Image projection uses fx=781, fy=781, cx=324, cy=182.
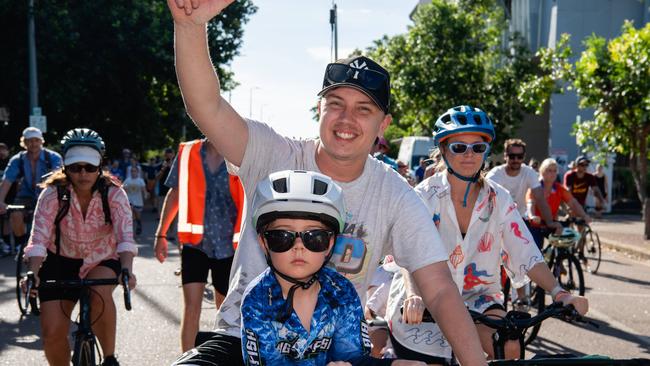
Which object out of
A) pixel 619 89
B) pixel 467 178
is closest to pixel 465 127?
pixel 467 178

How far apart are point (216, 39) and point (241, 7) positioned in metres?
2.33

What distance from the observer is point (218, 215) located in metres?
6.21

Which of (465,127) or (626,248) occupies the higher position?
(465,127)

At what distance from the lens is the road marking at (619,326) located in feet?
26.5

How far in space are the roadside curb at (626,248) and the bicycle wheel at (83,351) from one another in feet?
44.3

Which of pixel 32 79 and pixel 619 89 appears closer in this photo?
pixel 619 89

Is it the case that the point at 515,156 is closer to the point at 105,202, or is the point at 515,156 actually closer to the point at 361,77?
the point at 105,202

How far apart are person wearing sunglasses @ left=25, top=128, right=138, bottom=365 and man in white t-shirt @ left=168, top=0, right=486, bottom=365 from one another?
2374 millimetres

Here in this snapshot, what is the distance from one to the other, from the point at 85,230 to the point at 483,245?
2.71 meters

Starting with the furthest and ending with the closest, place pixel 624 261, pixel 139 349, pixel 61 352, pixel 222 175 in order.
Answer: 1. pixel 624 261
2. pixel 139 349
3. pixel 222 175
4. pixel 61 352

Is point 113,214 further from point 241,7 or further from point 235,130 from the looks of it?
point 241,7

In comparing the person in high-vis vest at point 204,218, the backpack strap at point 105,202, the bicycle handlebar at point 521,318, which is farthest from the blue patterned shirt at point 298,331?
the person in high-vis vest at point 204,218

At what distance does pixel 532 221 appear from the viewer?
9.19 metres

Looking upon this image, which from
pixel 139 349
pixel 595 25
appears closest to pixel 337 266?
pixel 139 349
